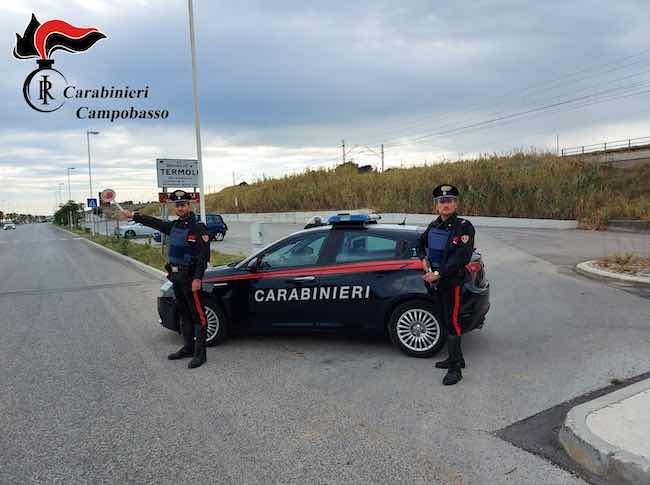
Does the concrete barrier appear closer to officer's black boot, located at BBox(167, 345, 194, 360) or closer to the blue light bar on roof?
the blue light bar on roof

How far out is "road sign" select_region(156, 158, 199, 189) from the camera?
623 inches

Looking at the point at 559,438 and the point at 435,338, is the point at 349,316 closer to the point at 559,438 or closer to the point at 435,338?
the point at 435,338

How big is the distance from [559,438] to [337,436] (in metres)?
1.56

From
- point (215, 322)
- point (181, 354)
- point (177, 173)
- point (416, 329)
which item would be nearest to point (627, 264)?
point (416, 329)

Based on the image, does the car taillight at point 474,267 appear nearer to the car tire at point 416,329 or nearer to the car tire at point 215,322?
the car tire at point 416,329

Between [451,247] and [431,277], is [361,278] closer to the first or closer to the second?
[431,277]

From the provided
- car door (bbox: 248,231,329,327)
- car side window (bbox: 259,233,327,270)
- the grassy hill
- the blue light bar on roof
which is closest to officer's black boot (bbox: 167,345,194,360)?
car door (bbox: 248,231,329,327)

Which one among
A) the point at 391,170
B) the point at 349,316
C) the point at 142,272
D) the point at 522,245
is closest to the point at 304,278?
the point at 349,316

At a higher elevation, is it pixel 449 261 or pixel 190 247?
pixel 190 247

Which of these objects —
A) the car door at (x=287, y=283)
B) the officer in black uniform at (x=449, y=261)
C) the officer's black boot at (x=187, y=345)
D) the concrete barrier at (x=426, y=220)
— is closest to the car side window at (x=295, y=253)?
the car door at (x=287, y=283)

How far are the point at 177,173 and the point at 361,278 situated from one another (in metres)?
11.7

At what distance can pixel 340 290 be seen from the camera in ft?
19.5

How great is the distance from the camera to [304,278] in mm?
6059

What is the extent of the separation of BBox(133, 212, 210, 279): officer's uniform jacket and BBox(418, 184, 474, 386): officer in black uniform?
7.80 ft
